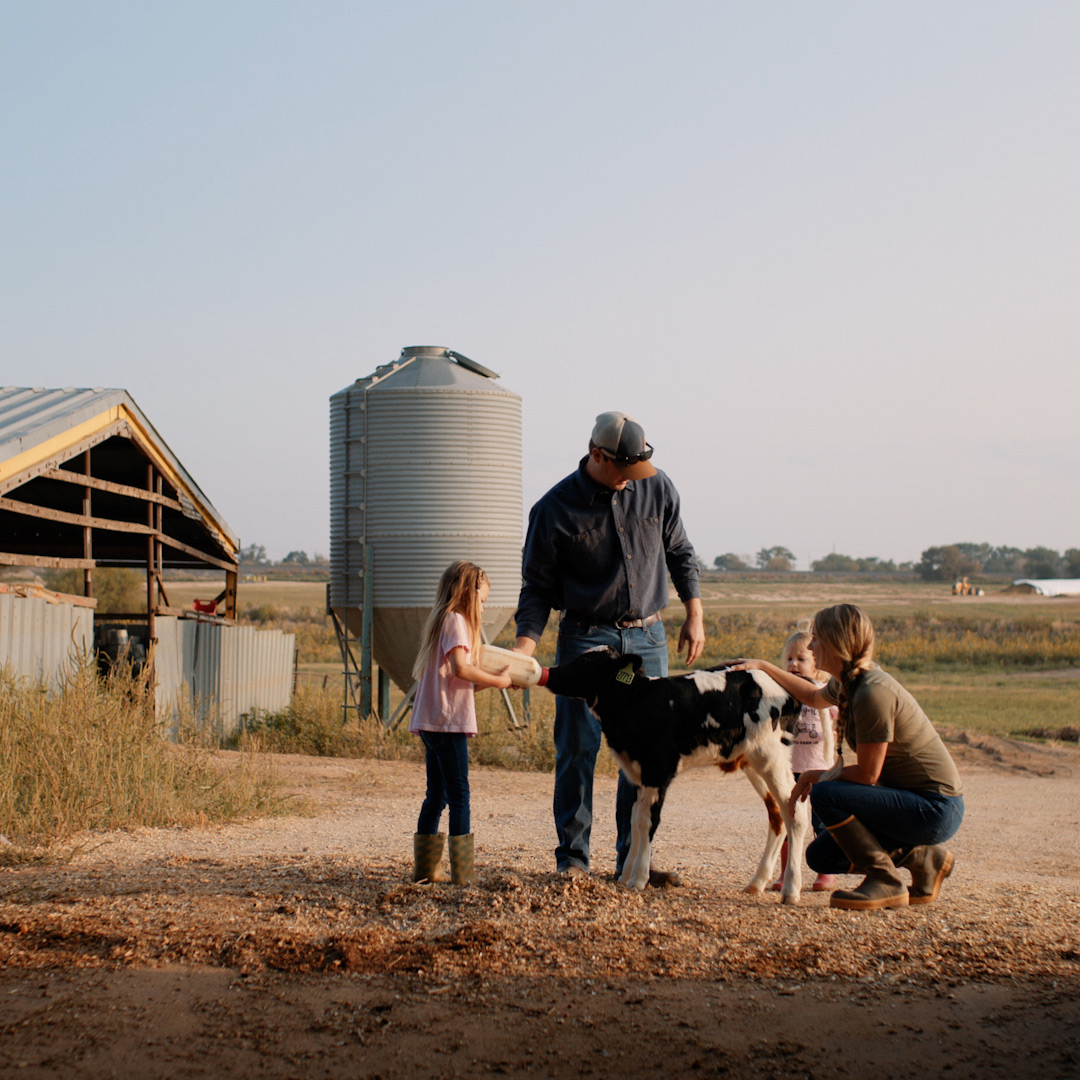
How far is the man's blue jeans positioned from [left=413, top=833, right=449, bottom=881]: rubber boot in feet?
2.05

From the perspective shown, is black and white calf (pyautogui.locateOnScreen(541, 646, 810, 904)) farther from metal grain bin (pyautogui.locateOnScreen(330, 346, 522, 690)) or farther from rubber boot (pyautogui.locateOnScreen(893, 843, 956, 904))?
metal grain bin (pyautogui.locateOnScreen(330, 346, 522, 690))

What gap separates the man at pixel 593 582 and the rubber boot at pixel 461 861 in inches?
19.7

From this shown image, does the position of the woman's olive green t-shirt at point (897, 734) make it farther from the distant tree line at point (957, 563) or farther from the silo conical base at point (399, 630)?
the distant tree line at point (957, 563)

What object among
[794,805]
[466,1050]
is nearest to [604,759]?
[794,805]

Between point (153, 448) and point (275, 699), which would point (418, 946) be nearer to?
point (153, 448)

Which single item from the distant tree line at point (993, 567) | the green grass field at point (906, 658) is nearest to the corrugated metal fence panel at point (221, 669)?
the green grass field at point (906, 658)

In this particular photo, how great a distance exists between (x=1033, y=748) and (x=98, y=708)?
14.5m

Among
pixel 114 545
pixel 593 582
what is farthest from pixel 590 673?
pixel 114 545

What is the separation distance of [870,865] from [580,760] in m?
1.52

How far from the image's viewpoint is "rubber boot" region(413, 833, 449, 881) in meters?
5.79

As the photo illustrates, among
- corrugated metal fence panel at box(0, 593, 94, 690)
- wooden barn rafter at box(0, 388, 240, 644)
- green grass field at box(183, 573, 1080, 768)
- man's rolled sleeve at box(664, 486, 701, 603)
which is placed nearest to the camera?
man's rolled sleeve at box(664, 486, 701, 603)

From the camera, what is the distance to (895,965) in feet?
14.5

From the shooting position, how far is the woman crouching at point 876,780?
5.31 meters

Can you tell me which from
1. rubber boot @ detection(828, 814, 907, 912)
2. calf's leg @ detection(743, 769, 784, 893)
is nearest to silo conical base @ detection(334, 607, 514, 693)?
calf's leg @ detection(743, 769, 784, 893)
